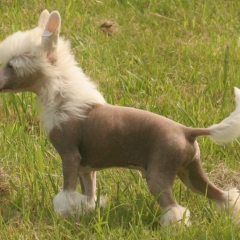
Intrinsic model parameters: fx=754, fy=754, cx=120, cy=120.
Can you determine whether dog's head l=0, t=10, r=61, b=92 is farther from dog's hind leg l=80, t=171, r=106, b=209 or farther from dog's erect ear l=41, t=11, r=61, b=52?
dog's hind leg l=80, t=171, r=106, b=209

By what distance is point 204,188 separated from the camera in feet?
14.1

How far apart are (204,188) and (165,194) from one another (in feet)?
1.08

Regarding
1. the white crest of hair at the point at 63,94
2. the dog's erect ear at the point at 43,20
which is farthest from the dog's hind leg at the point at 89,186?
the dog's erect ear at the point at 43,20

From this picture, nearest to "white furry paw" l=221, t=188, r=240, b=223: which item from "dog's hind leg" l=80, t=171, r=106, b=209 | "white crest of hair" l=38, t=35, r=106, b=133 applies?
"dog's hind leg" l=80, t=171, r=106, b=209

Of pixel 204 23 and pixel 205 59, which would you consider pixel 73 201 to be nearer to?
pixel 205 59

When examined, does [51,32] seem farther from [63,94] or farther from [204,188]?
[204,188]

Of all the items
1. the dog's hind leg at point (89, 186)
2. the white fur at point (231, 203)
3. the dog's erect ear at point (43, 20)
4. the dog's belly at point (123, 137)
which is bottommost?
the dog's hind leg at point (89, 186)

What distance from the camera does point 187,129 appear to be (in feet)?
13.5

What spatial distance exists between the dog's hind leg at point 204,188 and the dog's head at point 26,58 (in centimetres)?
98

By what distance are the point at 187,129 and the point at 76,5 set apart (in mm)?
4195

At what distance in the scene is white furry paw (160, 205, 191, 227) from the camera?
404 centimetres

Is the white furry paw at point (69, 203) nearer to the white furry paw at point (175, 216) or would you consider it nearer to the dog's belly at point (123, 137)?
the dog's belly at point (123, 137)

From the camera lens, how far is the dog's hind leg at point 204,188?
13.8 feet

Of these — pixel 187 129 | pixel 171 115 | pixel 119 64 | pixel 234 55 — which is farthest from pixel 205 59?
pixel 187 129
